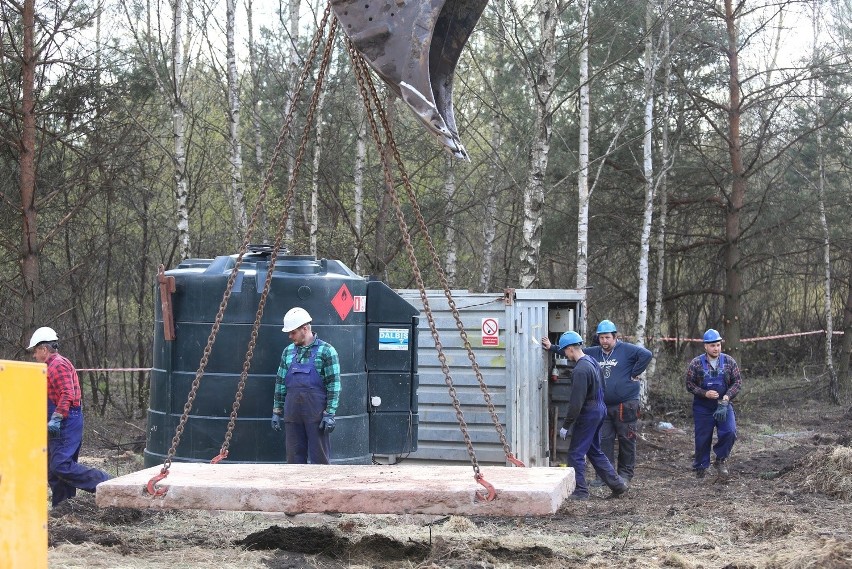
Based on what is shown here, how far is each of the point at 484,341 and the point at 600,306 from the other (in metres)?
11.8

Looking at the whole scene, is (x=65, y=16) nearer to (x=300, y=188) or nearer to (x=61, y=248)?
(x=61, y=248)

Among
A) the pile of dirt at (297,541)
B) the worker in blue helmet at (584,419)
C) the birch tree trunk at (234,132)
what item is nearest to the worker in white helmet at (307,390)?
the pile of dirt at (297,541)

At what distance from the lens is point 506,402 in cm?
1295

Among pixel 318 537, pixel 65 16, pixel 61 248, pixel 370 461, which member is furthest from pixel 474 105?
pixel 318 537

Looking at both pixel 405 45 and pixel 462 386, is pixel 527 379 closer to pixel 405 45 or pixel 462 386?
pixel 462 386

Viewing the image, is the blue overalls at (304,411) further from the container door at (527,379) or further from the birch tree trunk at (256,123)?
the birch tree trunk at (256,123)

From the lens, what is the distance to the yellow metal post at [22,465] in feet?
12.1

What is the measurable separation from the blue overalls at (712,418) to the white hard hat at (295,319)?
5529 millimetres

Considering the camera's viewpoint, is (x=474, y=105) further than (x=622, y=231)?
Yes

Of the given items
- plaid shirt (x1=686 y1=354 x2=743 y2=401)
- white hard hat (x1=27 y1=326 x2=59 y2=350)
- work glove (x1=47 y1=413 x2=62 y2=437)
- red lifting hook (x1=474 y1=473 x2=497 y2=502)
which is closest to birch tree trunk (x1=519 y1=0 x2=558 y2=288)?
plaid shirt (x1=686 y1=354 x2=743 y2=401)

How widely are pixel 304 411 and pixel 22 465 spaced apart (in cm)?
502

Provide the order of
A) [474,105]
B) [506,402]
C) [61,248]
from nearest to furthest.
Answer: [506,402]
[61,248]
[474,105]

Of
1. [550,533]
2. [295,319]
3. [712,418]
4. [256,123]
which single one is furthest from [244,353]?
[256,123]

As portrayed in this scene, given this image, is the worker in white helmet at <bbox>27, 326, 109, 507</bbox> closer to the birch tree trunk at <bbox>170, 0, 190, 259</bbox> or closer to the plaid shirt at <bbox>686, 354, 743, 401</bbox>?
the birch tree trunk at <bbox>170, 0, 190, 259</bbox>
